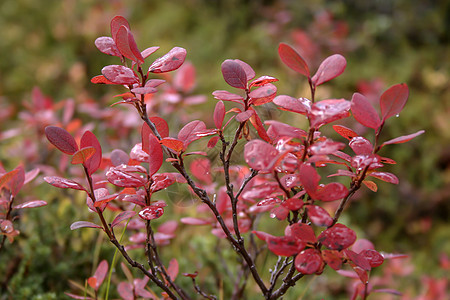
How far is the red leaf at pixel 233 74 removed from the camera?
1.89 ft

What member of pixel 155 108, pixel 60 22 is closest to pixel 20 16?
pixel 60 22

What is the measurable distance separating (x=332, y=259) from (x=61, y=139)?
46cm

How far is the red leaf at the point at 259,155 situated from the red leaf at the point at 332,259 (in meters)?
0.16

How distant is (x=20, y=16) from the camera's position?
3.63 m

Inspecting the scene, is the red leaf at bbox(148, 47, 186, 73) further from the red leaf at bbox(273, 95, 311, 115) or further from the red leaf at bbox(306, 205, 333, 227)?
the red leaf at bbox(306, 205, 333, 227)

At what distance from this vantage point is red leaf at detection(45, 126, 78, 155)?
23.5 inches

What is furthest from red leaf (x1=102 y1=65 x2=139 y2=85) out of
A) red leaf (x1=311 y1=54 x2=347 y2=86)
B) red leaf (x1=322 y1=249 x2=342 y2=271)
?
red leaf (x1=322 y1=249 x2=342 y2=271)

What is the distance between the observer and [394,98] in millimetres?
539

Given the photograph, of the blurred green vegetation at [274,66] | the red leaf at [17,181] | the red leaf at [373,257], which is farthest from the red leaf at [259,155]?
the blurred green vegetation at [274,66]

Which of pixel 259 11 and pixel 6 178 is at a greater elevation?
pixel 6 178

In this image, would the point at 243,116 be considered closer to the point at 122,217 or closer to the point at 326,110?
the point at 326,110

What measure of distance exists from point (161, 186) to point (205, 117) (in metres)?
1.85

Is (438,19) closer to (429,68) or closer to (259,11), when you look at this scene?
(429,68)

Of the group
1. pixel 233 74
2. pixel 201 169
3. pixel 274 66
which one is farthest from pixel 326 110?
pixel 274 66
